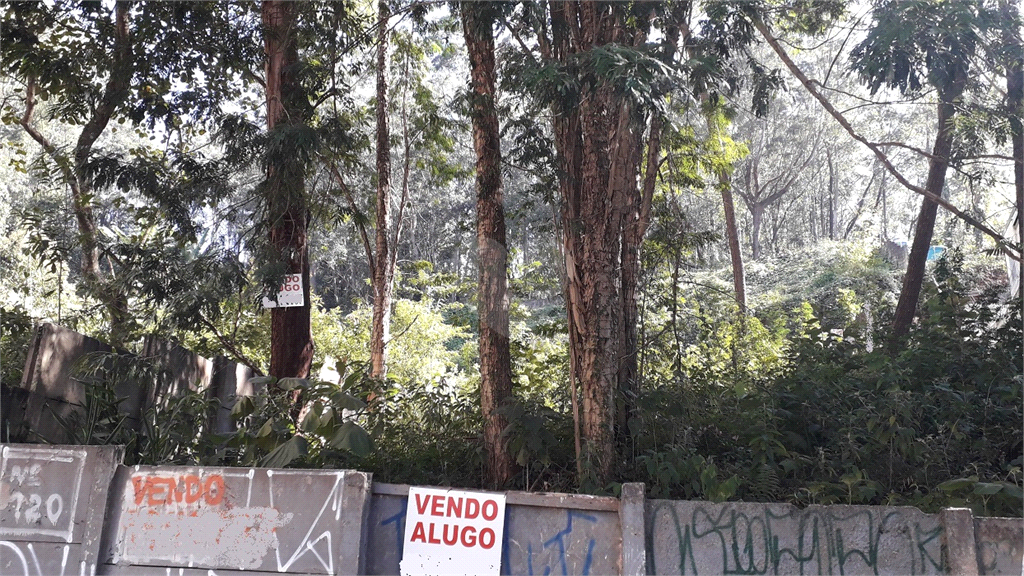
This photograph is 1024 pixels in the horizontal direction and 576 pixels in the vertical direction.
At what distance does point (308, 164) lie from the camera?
7.31 meters

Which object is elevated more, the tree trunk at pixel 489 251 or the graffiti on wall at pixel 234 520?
the tree trunk at pixel 489 251

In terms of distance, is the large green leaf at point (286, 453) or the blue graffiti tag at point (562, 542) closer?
the blue graffiti tag at point (562, 542)

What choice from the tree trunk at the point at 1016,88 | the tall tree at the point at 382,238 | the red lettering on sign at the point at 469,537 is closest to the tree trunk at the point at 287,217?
the tall tree at the point at 382,238

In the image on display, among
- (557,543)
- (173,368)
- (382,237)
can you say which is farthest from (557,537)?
(382,237)

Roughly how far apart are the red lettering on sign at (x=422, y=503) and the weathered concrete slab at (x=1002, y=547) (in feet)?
10.3

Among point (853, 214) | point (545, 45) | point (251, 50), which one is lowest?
point (545, 45)

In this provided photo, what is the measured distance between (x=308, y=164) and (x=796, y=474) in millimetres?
4965

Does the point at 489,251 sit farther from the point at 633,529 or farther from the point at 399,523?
the point at 633,529

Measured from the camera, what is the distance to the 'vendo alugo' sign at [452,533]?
4.69 m

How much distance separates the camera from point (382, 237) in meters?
11.2

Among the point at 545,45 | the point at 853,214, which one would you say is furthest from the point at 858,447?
the point at 853,214

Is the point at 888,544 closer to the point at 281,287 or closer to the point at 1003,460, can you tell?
the point at 1003,460

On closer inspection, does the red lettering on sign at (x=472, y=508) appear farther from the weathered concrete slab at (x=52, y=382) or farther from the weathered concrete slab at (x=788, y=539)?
the weathered concrete slab at (x=52, y=382)

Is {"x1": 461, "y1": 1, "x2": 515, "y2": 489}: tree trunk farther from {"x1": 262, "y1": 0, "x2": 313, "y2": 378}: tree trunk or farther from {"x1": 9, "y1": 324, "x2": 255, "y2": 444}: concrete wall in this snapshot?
{"x1": 9, "y1": 324, "x2": 255, "y2": 444}: concrete wall
